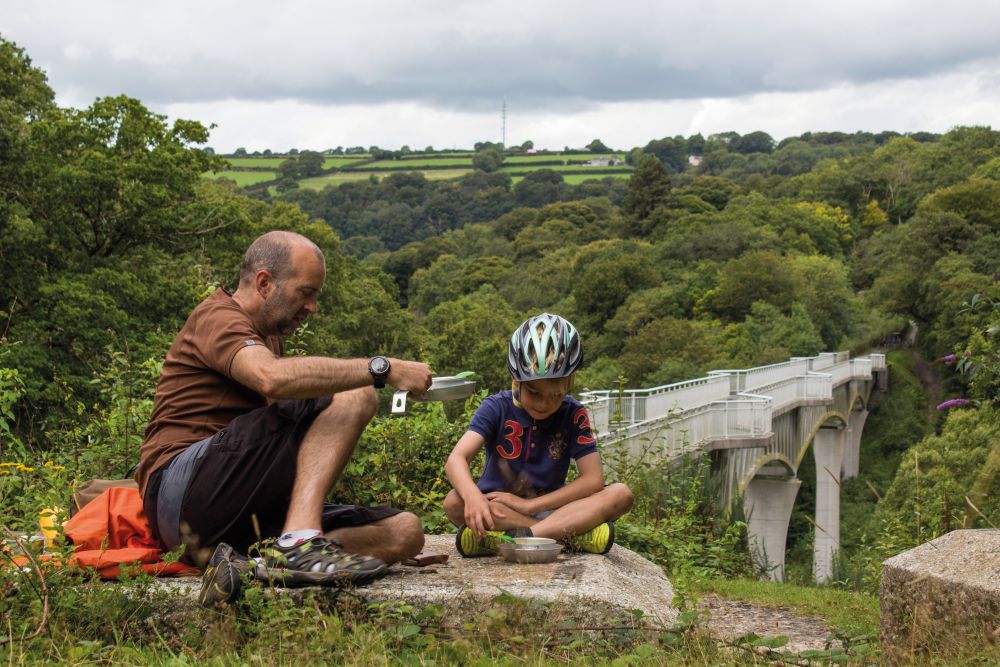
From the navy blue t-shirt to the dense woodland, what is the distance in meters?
1.58

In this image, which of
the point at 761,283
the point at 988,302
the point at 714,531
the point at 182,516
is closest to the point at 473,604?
the point at 182,516

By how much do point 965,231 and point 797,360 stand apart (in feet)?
86.5

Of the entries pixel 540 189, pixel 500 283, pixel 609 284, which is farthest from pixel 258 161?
pixel 609 284

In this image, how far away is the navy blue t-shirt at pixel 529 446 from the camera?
455cm

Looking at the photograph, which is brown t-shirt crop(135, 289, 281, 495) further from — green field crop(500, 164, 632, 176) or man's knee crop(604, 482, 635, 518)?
green field crop(500, 164, 632, 176)

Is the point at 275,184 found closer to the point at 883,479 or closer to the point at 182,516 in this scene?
the point at 883,479

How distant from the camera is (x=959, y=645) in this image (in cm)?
331

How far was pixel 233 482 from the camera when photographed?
372 centimetres

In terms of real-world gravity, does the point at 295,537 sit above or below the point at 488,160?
below

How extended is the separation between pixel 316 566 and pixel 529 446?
4.26ft

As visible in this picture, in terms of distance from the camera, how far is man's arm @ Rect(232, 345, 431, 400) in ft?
12.0

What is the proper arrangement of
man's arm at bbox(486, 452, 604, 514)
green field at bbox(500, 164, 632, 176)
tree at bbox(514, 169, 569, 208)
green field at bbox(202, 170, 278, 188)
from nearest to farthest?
man's arm at bbox(486, 452, 604, 514), green field at bbox(202, 170, 278, 188), tree at bbox(514, 169, 569, 208), green field at bbox(500, 164, 632, 176)

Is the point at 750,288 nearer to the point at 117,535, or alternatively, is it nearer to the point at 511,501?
the point at 511,501

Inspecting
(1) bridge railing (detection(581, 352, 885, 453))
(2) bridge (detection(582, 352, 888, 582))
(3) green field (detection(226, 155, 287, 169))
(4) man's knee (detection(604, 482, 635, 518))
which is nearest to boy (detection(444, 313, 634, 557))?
(4) man's knee (detection(604, 482, 635, 518))
